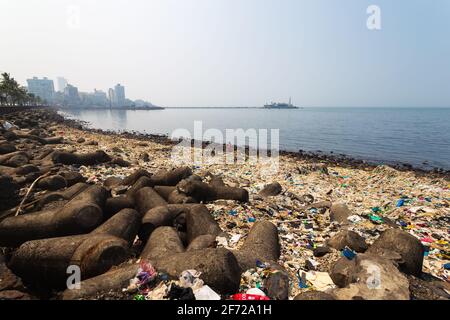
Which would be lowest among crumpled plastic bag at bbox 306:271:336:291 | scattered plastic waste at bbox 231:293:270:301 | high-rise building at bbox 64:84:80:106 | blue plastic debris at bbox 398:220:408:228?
blue plastic debris at bbox 398:220:408:228

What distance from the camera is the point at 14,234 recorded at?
397 centimetres

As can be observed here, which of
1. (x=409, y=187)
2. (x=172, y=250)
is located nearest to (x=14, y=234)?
(x=172, y=250)

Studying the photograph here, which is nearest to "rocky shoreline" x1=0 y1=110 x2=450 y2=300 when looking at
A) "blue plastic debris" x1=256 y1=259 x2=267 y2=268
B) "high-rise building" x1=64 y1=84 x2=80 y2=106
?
"blue plastic debris" x1=256 y1=259 x2=267 y2=268

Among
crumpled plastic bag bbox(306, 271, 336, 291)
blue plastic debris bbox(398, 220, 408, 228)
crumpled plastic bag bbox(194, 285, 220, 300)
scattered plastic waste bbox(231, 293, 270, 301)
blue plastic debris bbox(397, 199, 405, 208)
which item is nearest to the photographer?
crumpled plastic bag bbox(194, 285, 220, 300)

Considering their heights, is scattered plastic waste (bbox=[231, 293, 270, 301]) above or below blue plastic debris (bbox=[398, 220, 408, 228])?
above

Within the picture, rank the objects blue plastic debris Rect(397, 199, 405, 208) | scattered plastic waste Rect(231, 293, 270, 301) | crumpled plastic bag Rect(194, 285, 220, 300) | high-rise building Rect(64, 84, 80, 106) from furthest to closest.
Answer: high-rise building Rect(64, 84, 80, 106) < blue plastic debris Rect(397, 199, 405, 208) < scattered plastic waste Rect(231, 293, 270, 301) < crumpled plastic bag Rect(194, 285, 220, 300)

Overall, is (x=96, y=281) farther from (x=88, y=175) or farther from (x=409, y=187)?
(x=409, y=187)

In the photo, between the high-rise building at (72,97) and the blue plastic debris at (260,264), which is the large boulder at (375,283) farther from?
the high-rise building at (72,97)

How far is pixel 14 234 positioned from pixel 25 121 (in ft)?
91.2

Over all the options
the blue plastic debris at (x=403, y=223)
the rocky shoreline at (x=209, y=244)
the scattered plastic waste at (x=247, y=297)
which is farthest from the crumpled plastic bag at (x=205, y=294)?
the blue plastic debris at (x=403, y=223)

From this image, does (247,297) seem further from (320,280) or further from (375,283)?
(375,283)

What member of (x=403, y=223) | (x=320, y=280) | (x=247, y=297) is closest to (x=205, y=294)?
(x=247, y=297)

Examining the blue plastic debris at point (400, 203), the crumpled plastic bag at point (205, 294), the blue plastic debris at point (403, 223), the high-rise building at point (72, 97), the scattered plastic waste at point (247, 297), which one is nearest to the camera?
the crumpled plastic bag at point (205, 294)

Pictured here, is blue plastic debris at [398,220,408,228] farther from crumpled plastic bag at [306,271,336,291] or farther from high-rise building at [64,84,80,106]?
high-rise building at [64,84,80,106]
